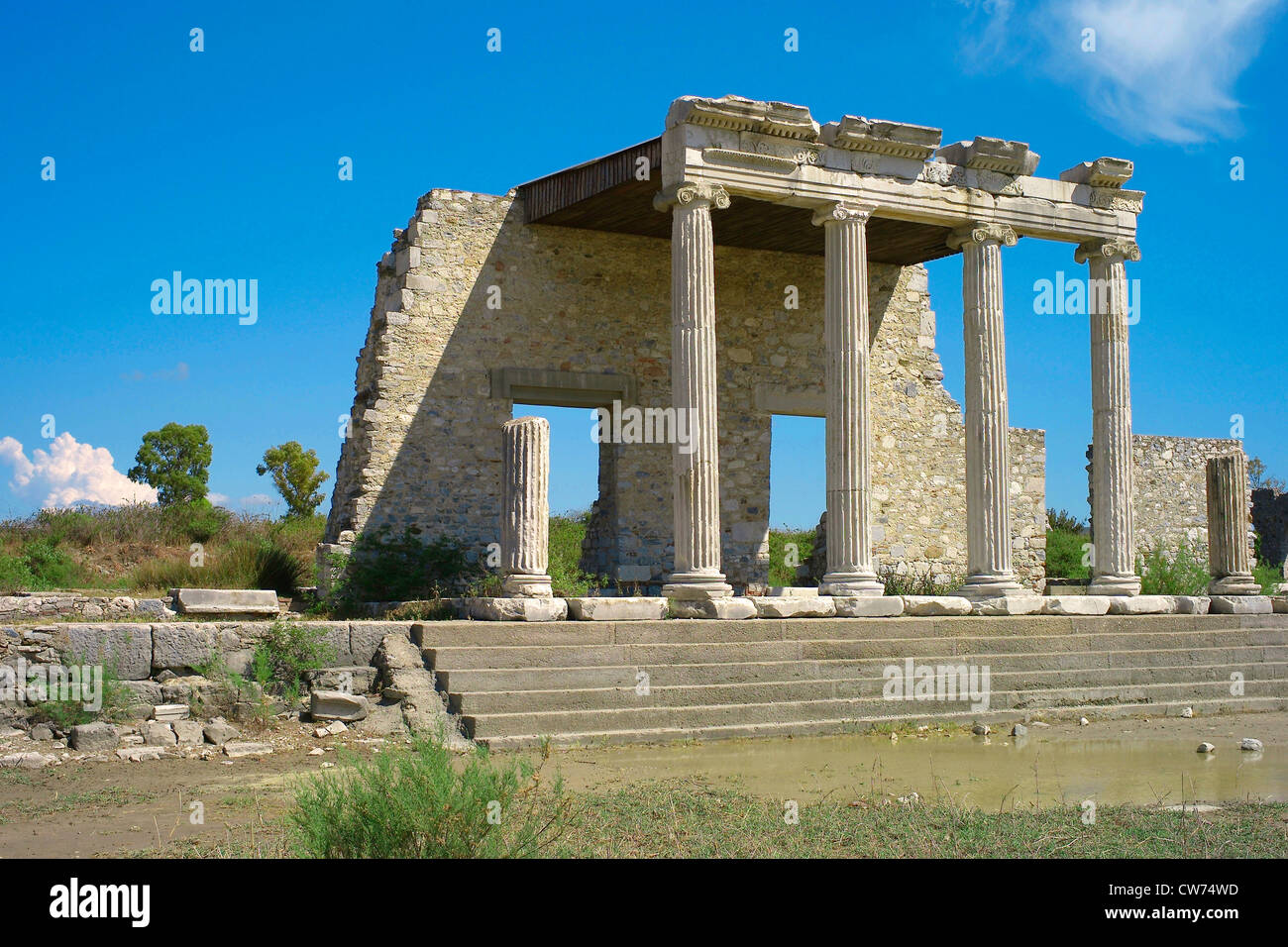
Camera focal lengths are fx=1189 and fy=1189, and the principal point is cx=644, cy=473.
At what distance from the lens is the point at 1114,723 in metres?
11.9

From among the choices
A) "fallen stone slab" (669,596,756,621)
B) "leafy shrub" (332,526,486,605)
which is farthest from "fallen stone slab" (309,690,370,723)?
"leafy shrub" (332,526,486,605)

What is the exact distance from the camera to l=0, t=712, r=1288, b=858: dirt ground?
654 centimetres

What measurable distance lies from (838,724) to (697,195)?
6.12 meters

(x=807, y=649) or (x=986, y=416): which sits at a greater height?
(x=986, y=416)

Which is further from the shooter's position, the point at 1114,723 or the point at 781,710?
the point at 1114,723

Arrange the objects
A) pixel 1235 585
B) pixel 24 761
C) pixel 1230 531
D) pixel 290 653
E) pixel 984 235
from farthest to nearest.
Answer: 1. pixel 1230 531
2. pixel 1235 585
3. pixel 984 235
4. pixel 290 653
5. pixel 24 761

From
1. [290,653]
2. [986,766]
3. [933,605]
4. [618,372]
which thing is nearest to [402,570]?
[618,372]

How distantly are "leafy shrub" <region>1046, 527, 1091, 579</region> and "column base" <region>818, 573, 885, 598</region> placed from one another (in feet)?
36.2

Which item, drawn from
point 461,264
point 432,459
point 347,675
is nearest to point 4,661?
point 347,675

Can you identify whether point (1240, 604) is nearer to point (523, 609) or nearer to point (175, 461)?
point (523, 609)

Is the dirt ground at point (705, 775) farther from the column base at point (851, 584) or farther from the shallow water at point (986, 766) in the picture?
the column base at point (851, 584)

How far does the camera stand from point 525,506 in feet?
38.0

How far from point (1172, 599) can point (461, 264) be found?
33.6 ft
